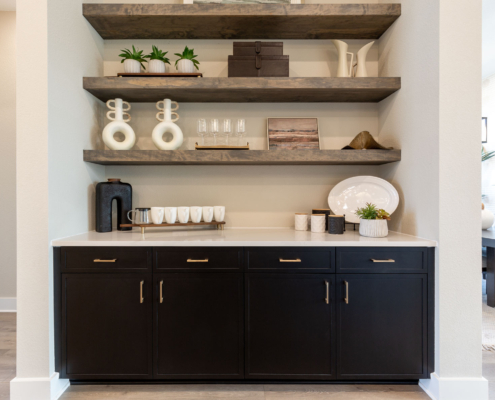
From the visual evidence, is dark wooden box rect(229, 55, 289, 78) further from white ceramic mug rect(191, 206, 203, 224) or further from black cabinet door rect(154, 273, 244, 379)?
black cabinet door rect(154, 273, 244, 379)

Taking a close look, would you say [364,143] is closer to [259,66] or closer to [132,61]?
[259,66]

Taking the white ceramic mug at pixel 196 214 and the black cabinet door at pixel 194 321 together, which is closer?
the black cabinet door at pixel 194 321

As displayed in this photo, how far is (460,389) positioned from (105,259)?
6.91 feet

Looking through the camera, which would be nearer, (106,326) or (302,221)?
(106,326)

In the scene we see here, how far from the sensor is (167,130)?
7.25 ft

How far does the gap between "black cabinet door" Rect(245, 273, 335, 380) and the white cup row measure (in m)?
0.63

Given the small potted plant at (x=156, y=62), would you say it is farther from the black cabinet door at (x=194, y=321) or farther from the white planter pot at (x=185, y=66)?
the black cabinet door at (x=194, y=321)

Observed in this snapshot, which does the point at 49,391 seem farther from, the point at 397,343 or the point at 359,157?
the point at 359,157

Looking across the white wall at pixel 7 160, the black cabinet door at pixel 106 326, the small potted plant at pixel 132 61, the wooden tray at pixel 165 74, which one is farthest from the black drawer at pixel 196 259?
the white wall at pixel 7 160

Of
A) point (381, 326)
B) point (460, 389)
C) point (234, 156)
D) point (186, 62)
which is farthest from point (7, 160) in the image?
point (460, 389)

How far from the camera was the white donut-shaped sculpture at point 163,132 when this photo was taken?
2.18 meters

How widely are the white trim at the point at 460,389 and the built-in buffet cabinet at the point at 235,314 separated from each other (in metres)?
0.16

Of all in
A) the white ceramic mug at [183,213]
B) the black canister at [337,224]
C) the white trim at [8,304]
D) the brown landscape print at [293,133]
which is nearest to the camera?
the black canister at [337,224]

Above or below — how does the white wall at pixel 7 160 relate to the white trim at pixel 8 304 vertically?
above
